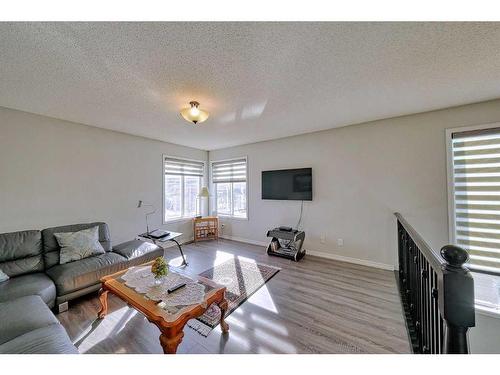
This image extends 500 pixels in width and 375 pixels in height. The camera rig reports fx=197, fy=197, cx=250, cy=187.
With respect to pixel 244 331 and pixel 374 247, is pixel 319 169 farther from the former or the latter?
pixel 244 331

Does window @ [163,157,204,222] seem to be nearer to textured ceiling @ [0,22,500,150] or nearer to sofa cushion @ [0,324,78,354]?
textured ceiling @ [0,22,500,150]

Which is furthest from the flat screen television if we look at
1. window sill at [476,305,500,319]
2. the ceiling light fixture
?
window sill at [476,305,500,319]

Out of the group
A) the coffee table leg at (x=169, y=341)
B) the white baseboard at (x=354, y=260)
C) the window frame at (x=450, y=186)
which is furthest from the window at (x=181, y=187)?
the window frame at (x=450, y=186)

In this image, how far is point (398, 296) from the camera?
2.39 metres

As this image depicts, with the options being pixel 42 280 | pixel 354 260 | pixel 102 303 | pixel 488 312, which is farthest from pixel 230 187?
pixel 488 312

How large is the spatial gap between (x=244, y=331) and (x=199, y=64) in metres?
2.45

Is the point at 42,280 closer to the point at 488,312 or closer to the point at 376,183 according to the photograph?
the point at 376,183

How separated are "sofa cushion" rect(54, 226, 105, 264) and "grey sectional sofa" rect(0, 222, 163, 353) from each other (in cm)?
9

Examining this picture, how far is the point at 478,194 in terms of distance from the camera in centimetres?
252

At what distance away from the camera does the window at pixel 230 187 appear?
491cm

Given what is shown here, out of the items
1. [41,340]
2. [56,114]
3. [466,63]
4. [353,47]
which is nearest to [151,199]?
[56,114]

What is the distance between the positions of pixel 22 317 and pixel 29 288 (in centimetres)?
64

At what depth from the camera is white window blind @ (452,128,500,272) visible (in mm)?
2432

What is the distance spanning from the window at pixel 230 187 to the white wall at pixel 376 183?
0.73 meters
